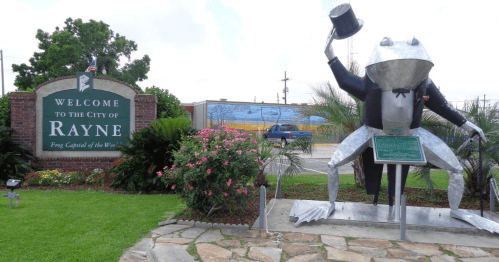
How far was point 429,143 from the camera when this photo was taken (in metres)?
4.82

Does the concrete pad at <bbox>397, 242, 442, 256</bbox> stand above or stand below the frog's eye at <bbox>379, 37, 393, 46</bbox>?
below

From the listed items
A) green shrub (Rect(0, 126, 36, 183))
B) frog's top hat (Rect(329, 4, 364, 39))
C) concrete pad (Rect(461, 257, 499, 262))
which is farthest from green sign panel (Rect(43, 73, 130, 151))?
concrete pad (Rect(461, 257, 499, 262))

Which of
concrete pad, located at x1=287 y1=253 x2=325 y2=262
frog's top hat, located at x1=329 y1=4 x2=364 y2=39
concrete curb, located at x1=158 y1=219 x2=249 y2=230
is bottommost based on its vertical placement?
concrete pad, located at x1=287 y1=253 x2=325 y2=262

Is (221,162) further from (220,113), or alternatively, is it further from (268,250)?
(220,113)

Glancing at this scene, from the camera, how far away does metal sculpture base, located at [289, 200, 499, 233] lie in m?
4.70

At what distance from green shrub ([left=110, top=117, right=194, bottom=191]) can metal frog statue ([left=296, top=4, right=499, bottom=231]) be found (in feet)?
11.4

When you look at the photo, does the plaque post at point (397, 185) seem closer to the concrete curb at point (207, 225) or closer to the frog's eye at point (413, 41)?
the frog's eye at point (413, 41)

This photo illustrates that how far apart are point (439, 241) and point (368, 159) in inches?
64.6

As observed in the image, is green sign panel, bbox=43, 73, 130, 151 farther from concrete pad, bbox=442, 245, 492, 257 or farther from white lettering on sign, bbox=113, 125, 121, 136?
concrete pad, bbox=442, 245, 492, 257

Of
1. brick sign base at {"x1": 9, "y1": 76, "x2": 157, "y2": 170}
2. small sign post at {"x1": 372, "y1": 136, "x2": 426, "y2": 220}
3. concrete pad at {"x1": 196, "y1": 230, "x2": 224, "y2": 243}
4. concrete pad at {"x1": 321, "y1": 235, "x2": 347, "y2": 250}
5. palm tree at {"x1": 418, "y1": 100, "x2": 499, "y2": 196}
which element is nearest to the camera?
concrete pad at {"x1": 321, "y1": 235, "x2": 347, "y2": 250}

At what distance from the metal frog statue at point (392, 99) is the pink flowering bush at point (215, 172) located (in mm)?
1063

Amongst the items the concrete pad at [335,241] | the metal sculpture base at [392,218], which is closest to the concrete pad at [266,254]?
the concrete pad at [335,241]

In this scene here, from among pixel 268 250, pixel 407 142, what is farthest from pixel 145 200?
pixel 407 142

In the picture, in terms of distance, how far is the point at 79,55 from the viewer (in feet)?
79.4
